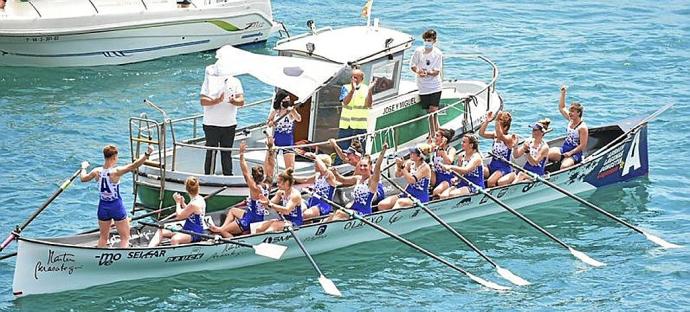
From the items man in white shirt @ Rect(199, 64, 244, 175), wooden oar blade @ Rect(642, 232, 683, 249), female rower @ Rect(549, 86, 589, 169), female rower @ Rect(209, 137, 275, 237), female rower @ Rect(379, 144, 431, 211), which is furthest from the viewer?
female rower @ Rect(549, 86, 589, 169)

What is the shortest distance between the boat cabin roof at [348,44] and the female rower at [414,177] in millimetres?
2128

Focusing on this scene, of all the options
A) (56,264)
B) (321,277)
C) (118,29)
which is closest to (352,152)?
(321,277)

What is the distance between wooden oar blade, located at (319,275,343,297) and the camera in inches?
698

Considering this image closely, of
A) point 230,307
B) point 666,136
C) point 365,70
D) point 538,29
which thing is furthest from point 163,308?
point 538,29

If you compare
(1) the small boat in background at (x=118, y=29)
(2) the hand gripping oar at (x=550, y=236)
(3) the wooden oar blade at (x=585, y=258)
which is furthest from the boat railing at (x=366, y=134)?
(1) the small boat in background at (x=118, y=29)

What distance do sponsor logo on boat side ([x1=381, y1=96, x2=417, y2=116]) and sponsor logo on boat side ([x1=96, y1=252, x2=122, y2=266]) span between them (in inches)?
237

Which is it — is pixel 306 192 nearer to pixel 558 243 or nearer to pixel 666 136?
pixel 558 243

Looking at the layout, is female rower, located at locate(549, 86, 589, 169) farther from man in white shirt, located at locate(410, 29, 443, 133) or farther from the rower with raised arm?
the rower with raised arm

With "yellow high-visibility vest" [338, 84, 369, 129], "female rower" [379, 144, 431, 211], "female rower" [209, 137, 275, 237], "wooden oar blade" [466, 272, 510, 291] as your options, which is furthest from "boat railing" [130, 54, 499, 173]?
"wooden oar blade" [466, 272, 510, 291]

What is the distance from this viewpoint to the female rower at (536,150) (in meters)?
20.7

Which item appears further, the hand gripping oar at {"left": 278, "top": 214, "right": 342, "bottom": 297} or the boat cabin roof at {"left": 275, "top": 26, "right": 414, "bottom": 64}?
the boat cabin roof at {"left": 275, "top": 26, "right": 414, "bottom": 64}

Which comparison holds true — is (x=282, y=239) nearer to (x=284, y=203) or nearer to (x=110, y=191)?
(x=284, y=203)

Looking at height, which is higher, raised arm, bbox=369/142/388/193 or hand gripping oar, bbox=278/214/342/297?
raised arm, bbox=369/142/388/193

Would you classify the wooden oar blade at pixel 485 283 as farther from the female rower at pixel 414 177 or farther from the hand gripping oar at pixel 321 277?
the hand gripping oar at pixel 321 277
